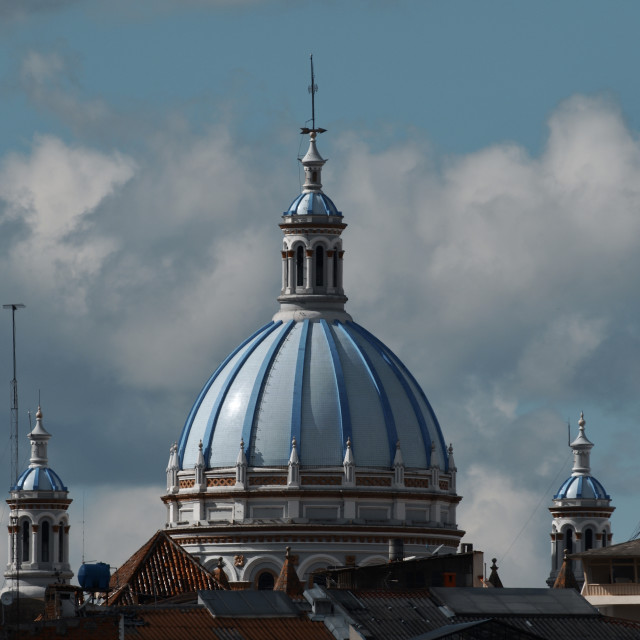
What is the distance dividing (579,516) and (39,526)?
25.3m

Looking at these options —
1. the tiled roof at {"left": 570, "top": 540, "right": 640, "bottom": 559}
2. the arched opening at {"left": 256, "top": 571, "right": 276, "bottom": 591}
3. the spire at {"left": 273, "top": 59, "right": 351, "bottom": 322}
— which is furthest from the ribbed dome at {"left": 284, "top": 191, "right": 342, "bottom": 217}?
the tiled roof at {"left": 570, "top": 540, "right": 640, "bottom": 559}

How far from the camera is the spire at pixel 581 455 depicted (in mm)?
160500

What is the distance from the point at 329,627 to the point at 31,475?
61387 millimetres

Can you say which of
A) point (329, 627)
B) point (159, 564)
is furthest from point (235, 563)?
point (329, 627)

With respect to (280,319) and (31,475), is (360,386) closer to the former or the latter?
(280,319)

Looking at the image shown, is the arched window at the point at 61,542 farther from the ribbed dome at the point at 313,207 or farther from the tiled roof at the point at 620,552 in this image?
the tiled roof at the point at 620,552

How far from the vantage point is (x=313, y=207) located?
151 meters

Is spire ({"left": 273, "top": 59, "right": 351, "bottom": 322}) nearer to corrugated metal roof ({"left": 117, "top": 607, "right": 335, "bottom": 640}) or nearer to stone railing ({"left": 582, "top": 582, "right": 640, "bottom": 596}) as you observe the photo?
stone railing ({"left": 582, "top": 582, "right": 640, "bottom": 596})

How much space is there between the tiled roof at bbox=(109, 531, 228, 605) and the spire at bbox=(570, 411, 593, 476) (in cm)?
3051

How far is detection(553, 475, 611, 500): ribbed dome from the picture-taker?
159 m

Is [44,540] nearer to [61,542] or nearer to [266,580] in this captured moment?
[61,542]

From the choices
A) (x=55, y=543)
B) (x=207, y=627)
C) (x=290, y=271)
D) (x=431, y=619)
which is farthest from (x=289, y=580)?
(x=207, y=627)

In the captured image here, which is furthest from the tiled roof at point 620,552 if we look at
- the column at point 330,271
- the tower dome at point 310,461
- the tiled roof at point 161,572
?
the column at point 330,271

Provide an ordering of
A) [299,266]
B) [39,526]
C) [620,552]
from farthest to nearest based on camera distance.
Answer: [39,526] → [299,266] → [620,552]
